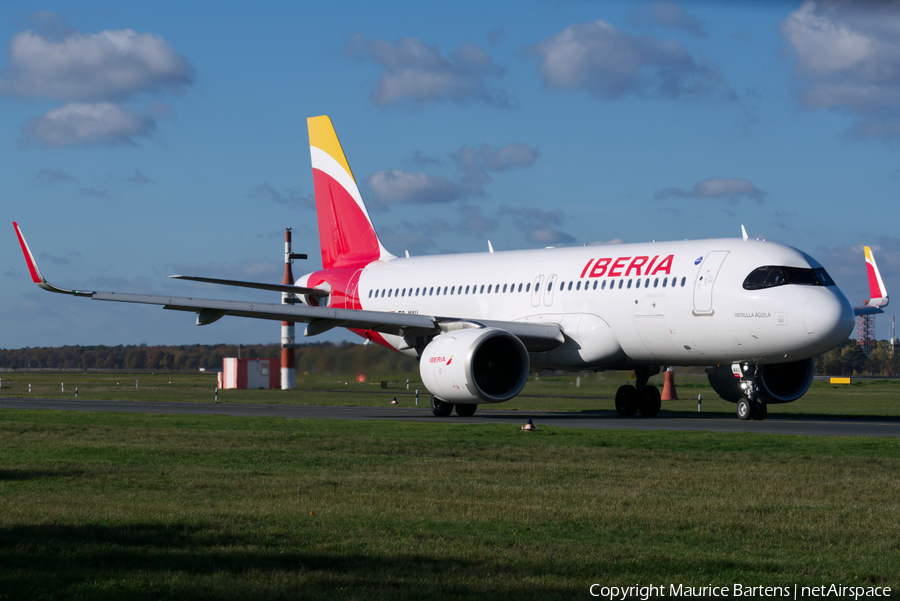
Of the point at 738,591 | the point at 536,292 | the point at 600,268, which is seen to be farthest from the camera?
the point at 536,292

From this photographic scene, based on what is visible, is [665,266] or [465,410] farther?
[465,410]

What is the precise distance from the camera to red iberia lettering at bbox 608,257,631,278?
84.4ft

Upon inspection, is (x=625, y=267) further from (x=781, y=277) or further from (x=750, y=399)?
(x=750, y=399)

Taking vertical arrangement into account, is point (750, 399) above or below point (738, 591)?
above

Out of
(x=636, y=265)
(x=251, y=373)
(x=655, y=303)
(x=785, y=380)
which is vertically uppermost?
(x=636, y=265)

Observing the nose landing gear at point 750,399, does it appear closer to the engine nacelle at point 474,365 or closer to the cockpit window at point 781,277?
the cockpit window at point 781,277

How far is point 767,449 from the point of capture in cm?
1656

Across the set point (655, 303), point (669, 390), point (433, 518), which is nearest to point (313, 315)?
point (655, 303)

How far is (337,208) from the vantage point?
117 feet

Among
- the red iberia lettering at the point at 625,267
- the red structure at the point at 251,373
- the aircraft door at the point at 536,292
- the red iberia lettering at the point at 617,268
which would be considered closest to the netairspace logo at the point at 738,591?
the red iberia lettering at the point at 625,267

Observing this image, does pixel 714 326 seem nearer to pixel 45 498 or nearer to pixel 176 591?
pixel 45 498

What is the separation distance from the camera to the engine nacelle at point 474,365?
952 inches

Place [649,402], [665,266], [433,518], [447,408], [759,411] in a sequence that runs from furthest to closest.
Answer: [649,402]
[447,408]
[665,266]
[759,411]
[433,518]

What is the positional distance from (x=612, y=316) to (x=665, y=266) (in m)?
1.81
